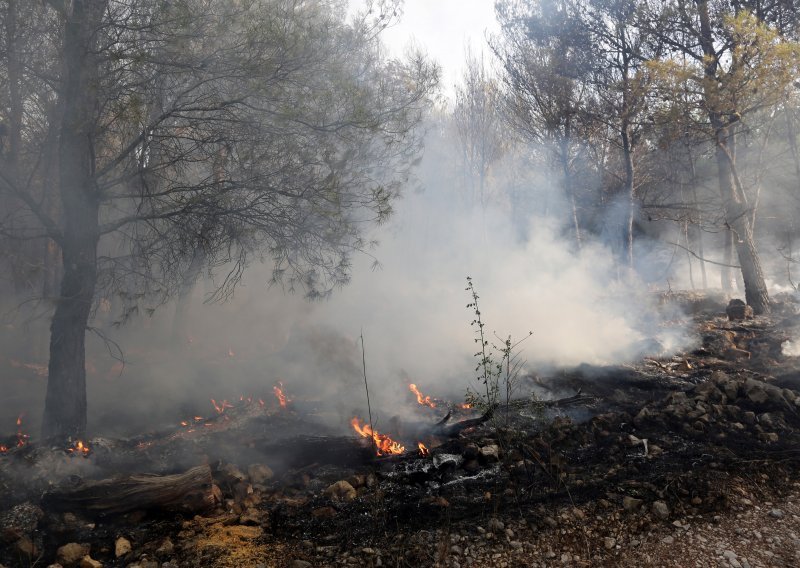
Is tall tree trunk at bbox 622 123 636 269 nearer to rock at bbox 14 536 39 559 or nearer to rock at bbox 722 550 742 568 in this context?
rock at bbox 722 550 742 568

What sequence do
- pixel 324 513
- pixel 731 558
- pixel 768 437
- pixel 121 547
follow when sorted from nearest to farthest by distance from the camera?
1. pixel 731 558
2. pixel 121 547
3. pixel 324 513
4. pixel 768 437

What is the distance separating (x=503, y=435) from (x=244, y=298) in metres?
11.4

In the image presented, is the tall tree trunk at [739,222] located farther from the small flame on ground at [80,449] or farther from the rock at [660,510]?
the small flame on ground at [80,449]

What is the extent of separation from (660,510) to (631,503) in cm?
20

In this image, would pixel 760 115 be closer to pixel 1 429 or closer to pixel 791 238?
pixel 791 238

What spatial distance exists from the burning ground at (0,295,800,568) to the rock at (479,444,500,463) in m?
0.02

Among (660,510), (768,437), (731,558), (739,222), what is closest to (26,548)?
(660,510)

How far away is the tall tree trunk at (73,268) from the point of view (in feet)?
19.0

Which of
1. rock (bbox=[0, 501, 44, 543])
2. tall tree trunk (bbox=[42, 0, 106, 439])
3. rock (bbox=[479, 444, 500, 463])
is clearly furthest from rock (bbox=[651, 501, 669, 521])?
tall tree trunk (bbox=[42, 0, 106, 439])

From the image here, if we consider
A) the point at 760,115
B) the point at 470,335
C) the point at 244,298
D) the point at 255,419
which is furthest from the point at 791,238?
the point at 255,419

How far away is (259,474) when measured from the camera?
199 inches

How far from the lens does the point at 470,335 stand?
10531 millimetres

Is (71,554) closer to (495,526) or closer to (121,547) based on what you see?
(121,547)

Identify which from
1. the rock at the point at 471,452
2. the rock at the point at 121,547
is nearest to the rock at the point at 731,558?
the rock at the point at 471,452
